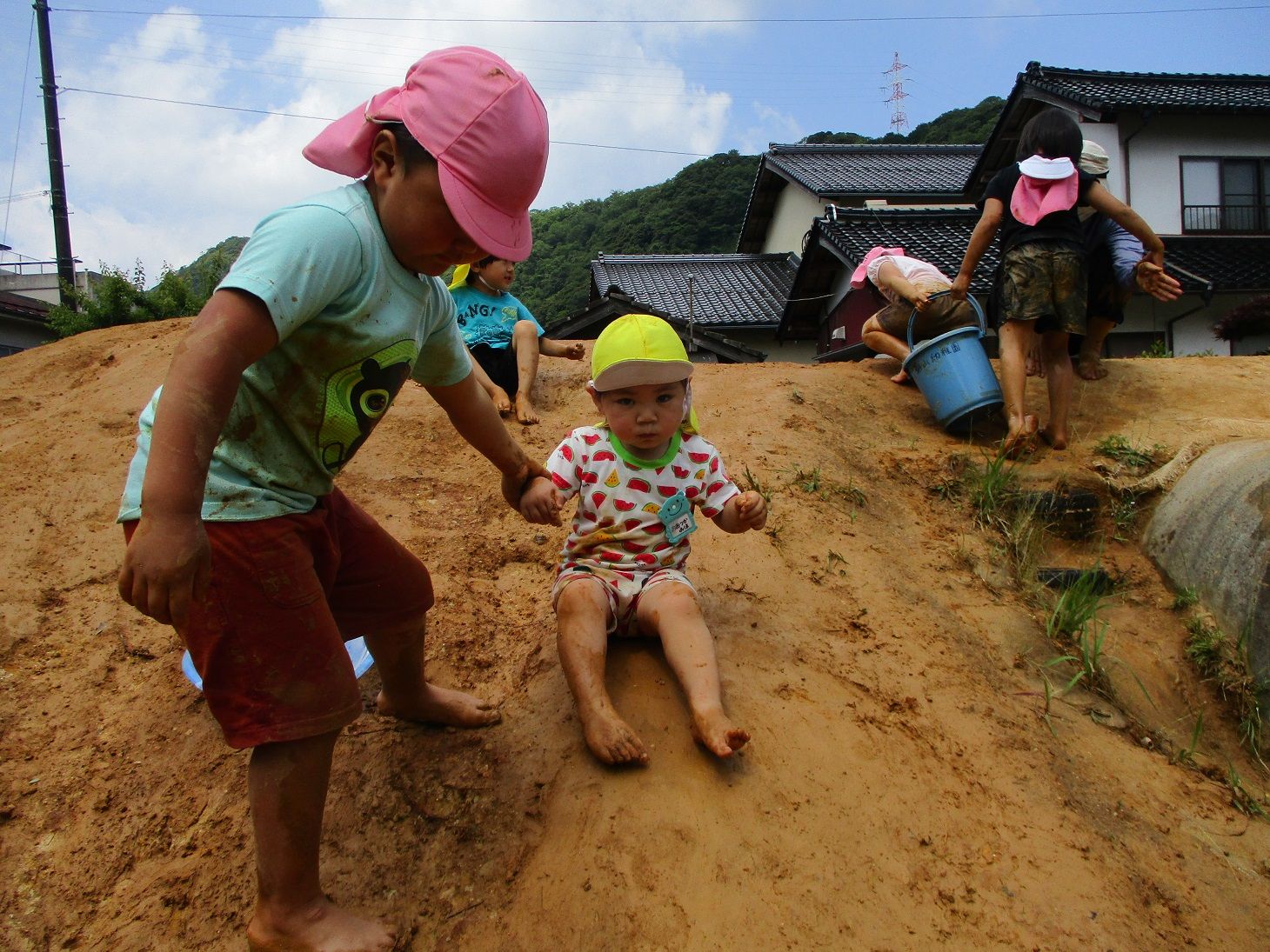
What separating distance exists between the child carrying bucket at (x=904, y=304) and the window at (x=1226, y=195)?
10023 mm

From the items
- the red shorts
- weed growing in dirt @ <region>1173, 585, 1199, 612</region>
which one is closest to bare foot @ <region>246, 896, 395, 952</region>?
the red shorts

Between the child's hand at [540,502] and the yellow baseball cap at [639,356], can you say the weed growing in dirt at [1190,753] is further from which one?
the child's hand at [540,502]

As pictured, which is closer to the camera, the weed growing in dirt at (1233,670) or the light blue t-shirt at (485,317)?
the weed growing in dirt at (1233,670)

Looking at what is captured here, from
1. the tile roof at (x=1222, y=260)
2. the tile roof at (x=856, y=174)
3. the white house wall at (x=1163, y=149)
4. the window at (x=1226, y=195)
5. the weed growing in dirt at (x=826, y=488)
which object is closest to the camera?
the weed growing in dirt at (x=826, y=488)

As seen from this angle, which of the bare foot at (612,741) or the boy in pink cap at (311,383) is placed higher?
the boy in pink cap at (311,383)

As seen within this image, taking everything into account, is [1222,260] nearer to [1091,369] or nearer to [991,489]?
[1091,369]

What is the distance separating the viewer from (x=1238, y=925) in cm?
181

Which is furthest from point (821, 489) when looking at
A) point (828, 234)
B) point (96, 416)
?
point (828, 234)

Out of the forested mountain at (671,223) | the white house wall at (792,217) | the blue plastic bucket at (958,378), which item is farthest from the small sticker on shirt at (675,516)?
the forested mountain at (671,223)

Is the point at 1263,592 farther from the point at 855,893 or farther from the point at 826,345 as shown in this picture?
the point at 826,345

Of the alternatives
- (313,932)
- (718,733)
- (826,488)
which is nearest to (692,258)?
(826,488)

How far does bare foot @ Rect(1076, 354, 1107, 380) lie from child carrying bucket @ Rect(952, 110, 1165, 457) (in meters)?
0.81

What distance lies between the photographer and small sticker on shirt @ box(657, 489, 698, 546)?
7.66 feet

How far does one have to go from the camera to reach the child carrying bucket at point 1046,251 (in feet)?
13.2
